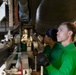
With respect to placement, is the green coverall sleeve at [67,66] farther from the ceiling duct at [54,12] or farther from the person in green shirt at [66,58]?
the ceiling duct at [54,12]

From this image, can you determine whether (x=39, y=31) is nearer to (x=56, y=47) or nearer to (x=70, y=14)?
(x=70, y=14)

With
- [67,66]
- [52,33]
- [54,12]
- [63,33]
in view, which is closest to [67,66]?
[67,66]

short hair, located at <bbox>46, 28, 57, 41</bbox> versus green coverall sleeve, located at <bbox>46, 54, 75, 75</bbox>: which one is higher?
short hair, located at <bbox>46, 28, 57, 41</bbox>

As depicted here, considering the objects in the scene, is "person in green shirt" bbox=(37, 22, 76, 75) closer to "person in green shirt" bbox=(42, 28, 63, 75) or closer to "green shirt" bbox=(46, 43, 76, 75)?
"green shirt" bbox=(46, 43, 76, 75)

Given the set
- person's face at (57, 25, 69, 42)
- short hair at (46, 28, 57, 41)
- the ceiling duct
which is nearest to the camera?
person's face at (57, 25, 69, 42)

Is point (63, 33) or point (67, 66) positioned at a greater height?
point (63, 33)

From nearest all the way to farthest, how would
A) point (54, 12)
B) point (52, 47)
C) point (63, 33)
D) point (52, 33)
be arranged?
point (63, 33), point (52, 33), point (52, 47), point (54, 12)

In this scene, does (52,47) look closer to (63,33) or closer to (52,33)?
(52,33)

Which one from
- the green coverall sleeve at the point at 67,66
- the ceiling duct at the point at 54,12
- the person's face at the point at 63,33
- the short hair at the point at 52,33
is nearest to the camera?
the green coverall sleeve at the point at 67,66

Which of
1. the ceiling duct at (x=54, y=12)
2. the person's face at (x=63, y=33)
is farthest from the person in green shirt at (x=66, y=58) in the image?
the ceiling duct at (x=54, y=12)

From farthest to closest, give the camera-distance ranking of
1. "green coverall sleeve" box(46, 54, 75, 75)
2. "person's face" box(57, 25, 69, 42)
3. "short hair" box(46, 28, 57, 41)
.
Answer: "short hair" box(46, 28, 57, 41), "person's face" box(57, 25, 69, 42), "green coverall sleeve" box(46, 54, 75, 75)

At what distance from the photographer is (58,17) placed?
22.2 feet

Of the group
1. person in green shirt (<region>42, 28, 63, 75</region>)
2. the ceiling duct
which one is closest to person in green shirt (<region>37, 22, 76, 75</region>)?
person in green shirt (<region>42, 28, 63, 75</region>)

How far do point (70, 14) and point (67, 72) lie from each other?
4.94 meters
